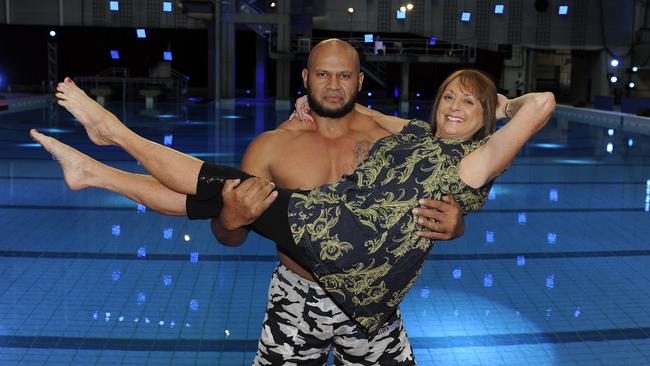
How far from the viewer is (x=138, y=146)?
2.00m

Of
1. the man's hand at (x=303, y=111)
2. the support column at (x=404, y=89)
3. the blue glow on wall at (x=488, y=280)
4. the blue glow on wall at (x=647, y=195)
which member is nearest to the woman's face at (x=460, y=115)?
the man's hand at (x=303, y=111)

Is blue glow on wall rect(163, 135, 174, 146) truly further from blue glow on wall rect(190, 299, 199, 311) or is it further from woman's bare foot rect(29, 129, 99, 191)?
woman's bare foot rect(29, 129, 99, 191)

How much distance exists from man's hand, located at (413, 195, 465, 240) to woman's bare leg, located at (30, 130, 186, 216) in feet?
2.20

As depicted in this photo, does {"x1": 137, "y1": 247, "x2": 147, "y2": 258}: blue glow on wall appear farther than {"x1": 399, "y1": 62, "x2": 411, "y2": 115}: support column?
No

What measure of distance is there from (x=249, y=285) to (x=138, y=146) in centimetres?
236

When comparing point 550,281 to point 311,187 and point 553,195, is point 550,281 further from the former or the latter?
point 553,195

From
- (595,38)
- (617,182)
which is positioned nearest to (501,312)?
(617,182)

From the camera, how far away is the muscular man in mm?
1807

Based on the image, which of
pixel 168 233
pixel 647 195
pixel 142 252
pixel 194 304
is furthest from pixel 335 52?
pixel 647 195

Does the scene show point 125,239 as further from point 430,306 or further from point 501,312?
point 501,312

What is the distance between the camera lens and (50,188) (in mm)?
7219

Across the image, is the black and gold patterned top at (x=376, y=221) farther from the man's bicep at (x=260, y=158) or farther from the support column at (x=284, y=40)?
the support column at (x=284, y=40)

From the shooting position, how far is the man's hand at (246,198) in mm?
1750

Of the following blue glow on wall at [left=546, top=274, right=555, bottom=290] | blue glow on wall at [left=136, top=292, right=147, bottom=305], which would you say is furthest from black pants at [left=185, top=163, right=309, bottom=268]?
blue glow on wall at [left=546, top=274, right=555, bottom=290]
